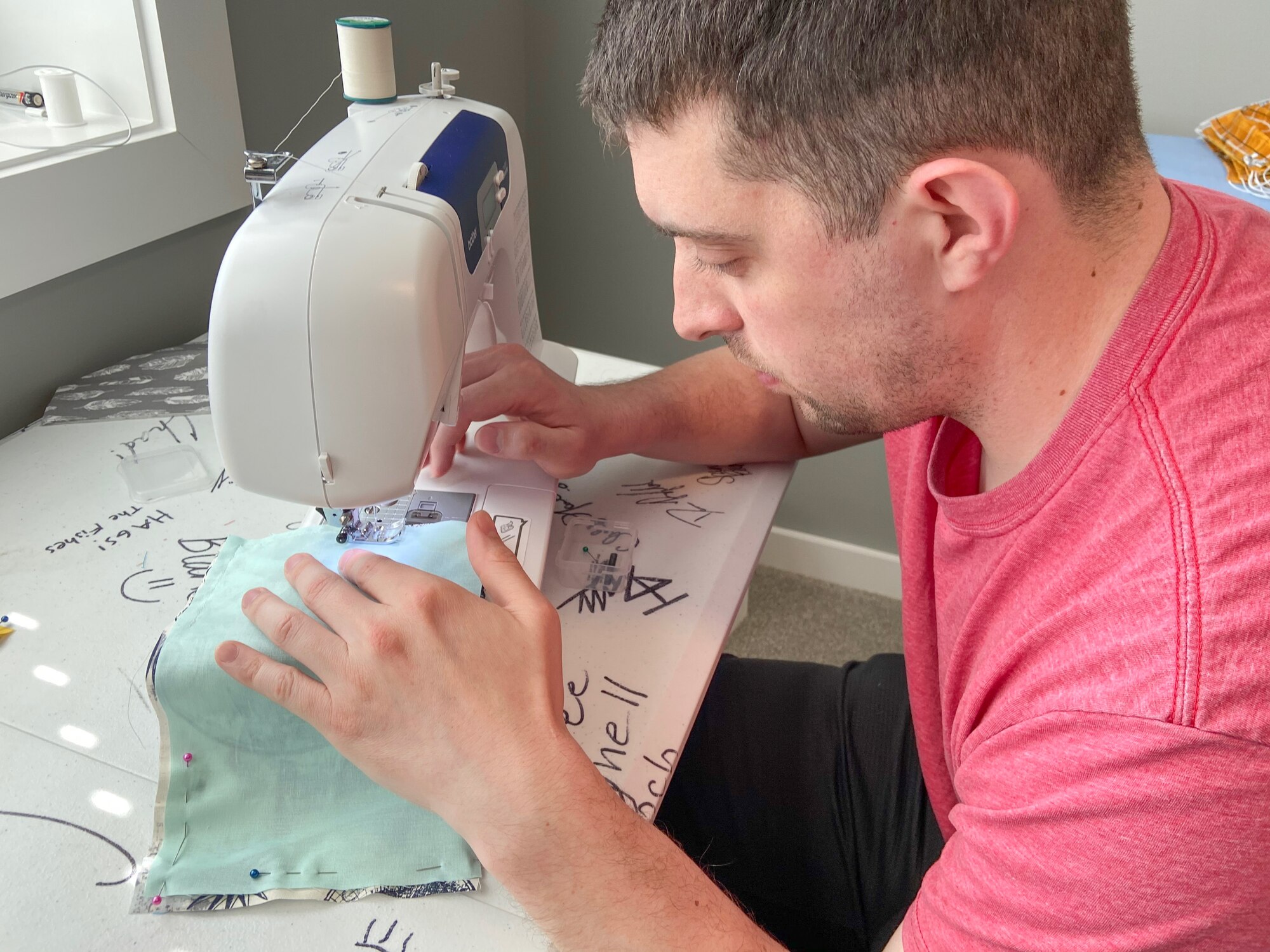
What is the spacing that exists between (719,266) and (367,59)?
1.26 ft

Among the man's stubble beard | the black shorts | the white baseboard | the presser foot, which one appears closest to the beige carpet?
the white baseboard

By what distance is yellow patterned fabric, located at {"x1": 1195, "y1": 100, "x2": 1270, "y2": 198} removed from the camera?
1.38 meters

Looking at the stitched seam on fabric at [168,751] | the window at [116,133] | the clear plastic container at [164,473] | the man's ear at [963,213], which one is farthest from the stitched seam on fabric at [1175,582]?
the window at [116,133]

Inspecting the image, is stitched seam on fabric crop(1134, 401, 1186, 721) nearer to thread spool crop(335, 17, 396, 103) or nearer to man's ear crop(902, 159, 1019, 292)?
man's ear crop(902, 159, 1019, 292)

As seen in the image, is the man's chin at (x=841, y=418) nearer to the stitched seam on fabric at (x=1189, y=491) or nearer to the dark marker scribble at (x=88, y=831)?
the stitched seam on fabric at (x=1189, y=491)

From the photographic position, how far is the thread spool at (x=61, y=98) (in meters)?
1.16

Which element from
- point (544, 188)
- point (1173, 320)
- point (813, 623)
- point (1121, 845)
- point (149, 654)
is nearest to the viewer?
point (1121, 845)

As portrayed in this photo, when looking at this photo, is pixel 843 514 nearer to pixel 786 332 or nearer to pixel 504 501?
pixel 504 501

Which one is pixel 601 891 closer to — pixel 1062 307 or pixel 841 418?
pixel 841 418

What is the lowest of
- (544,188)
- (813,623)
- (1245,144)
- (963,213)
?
(813,623)

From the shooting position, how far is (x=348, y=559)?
805 millimetres

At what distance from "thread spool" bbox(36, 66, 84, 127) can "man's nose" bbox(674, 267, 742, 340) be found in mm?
842

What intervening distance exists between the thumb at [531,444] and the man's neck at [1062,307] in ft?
1.49

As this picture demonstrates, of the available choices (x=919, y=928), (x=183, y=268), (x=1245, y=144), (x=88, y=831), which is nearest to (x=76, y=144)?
(x=183, y=268)
